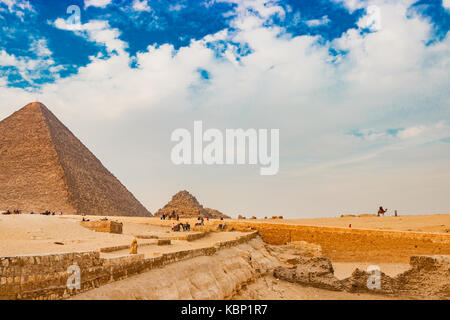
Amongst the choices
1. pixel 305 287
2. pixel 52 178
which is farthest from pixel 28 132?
pixel 305 287

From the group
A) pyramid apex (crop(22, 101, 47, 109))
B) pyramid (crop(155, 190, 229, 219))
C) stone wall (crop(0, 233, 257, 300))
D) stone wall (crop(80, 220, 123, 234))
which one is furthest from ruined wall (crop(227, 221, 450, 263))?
pyramid apex (crop(22, 101, 47, 109))

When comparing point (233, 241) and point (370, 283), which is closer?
point (370, 283)

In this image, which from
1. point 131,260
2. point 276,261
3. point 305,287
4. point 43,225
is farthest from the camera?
point 276,261

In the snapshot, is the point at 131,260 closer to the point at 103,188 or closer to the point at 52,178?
the point at 52,178

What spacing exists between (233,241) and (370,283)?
204 inches

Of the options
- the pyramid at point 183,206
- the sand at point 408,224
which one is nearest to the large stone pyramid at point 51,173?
the pyramid at point 183,206

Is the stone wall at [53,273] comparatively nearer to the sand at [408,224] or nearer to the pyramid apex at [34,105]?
the sand at [408,224]

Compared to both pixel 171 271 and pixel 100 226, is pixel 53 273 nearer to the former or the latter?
pixel 171 271

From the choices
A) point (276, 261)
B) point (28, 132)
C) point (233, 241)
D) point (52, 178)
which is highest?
point (28, 132)

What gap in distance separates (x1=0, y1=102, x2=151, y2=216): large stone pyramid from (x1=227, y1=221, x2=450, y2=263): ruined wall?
32232 millimetres

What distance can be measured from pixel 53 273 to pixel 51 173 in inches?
1977

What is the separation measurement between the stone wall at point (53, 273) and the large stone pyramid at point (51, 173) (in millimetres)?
39819

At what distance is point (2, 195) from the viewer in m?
46.5

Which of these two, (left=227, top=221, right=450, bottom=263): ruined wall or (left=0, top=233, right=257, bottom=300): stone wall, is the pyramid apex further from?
(left=0, top=233, right=257, bottom=300): stone wall
